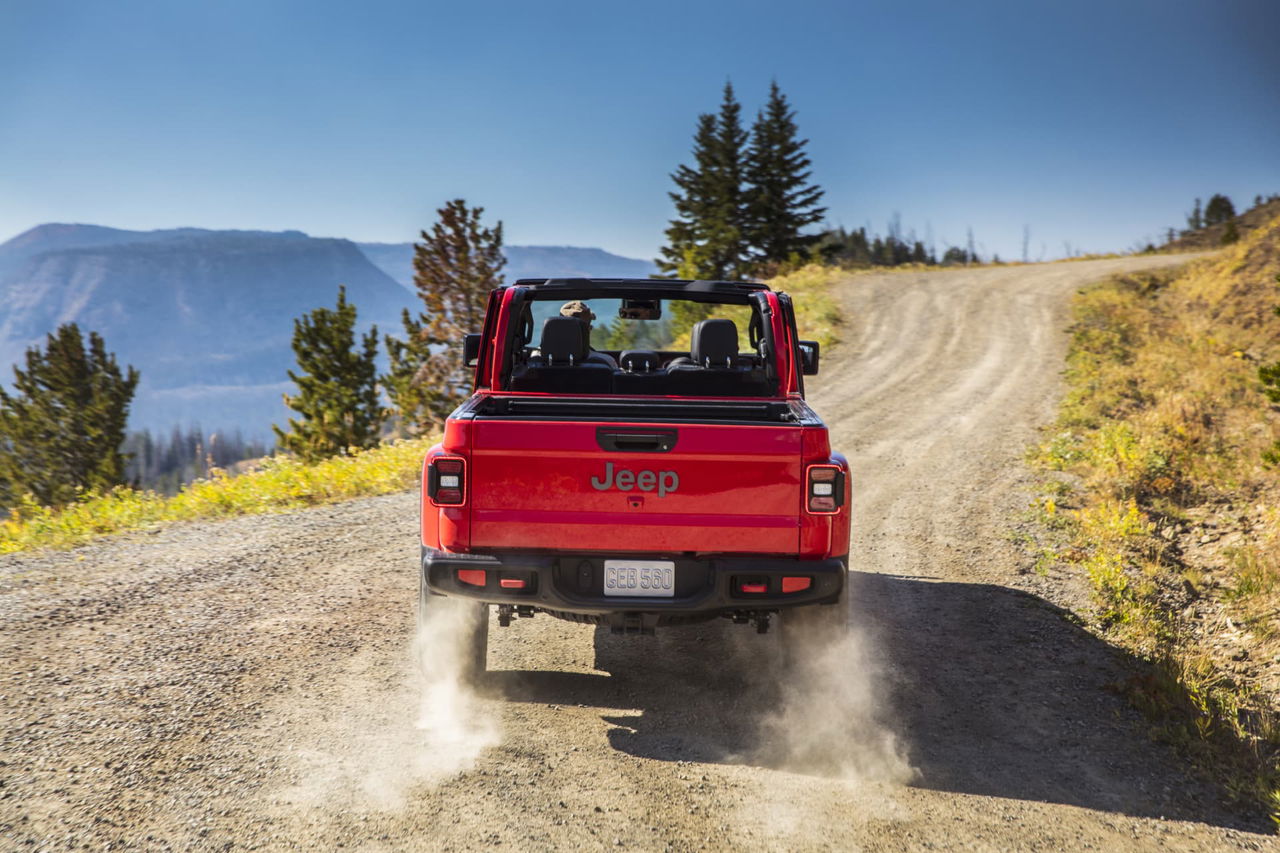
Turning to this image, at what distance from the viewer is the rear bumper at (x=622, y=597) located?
3.68 m

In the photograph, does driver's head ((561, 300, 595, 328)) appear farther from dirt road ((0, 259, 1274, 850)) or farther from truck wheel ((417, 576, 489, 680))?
truck wheel ((417, 576, 489, 680))

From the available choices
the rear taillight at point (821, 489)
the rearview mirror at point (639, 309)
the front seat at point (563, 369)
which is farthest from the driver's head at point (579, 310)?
the rear taillight at point (821, 489)

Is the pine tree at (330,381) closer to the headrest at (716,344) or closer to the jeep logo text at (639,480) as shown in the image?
the headrest at (716,344)

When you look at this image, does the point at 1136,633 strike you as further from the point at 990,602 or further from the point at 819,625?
the point at 819,625

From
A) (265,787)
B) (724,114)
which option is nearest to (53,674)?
(265,787)

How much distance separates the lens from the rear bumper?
3.68 metres

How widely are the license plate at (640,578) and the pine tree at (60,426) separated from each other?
45.1 metres

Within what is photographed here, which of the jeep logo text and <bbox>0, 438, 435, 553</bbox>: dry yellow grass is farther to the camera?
<bbox>0, 438, 435, 553</bbox>: dry yellow grass

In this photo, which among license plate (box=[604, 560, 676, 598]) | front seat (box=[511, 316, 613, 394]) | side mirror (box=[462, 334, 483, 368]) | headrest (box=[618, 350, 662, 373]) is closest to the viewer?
license plate (box=[604, 560, 676, 598])

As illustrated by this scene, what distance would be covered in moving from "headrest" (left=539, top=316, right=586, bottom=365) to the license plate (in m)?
1.56

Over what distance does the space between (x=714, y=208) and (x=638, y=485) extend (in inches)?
1545

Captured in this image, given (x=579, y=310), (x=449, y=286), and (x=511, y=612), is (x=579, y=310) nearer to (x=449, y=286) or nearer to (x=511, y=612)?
(x=511, y=612)

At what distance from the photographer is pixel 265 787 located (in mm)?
3391

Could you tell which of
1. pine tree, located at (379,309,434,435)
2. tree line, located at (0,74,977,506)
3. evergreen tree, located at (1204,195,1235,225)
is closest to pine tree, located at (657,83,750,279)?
tree line, located at (0,74,977,506)
